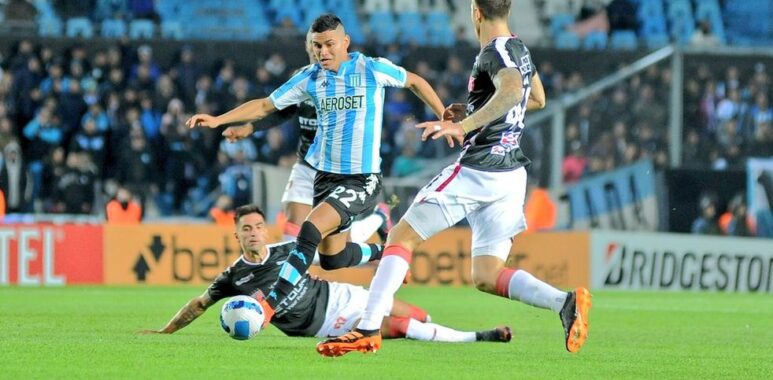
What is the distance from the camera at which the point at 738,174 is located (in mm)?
19266

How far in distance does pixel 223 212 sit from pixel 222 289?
32.1 feet

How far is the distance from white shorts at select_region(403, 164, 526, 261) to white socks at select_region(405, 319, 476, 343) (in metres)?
1.42

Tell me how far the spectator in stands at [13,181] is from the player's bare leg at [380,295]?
465 inches

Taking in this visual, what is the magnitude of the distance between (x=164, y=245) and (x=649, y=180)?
252 inches

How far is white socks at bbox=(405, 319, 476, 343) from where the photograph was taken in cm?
878

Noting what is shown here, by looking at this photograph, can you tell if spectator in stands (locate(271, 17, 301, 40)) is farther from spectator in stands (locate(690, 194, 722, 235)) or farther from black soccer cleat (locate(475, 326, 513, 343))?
black soccer cleat (locate(475, 326, 513, 343))

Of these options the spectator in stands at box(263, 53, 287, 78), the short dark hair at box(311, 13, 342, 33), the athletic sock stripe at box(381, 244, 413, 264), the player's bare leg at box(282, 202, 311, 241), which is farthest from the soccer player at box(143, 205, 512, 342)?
the spectator in stands at box(263, 53, 287, 78)

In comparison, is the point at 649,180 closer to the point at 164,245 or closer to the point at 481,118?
the point at 164,245

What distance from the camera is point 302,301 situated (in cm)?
873

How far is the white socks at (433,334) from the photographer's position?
8.78 m

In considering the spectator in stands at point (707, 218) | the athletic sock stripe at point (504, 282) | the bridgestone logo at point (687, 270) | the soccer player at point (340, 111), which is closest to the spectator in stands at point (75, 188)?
the bridgestone logo at point (687, 270)

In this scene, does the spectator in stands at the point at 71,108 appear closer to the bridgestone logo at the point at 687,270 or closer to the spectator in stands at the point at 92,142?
the spectator in stands at the point at 92,142

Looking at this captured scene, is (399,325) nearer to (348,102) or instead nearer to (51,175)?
(348,102)

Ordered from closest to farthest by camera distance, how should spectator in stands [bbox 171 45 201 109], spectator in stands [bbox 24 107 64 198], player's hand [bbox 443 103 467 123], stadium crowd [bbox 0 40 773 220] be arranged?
player's hand [bbox 443 103 467 123], stadium crowd [bbox 0 40 773 220], spectator in stands [bbox 24 107 64 198], spectator in stands [bbox 171 45 201 109]
